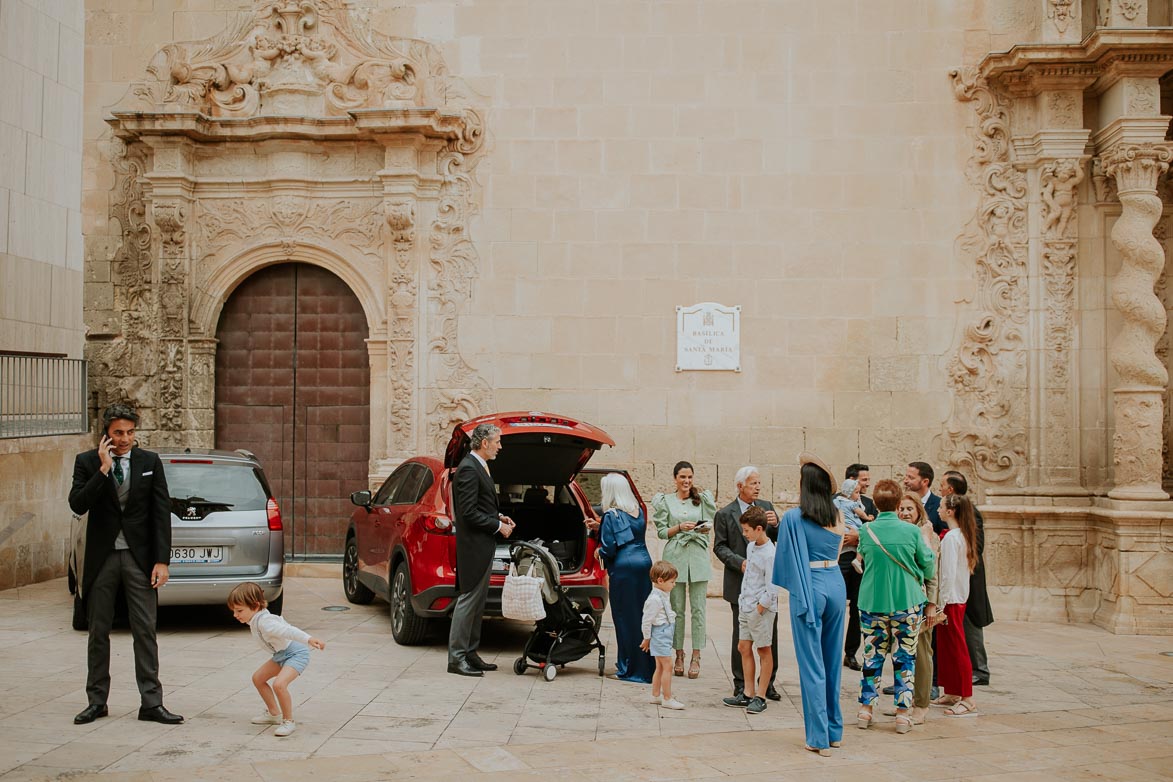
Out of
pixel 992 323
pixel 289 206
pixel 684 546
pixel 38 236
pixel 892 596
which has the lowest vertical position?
pixel 892 596

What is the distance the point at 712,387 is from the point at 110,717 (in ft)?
27.9

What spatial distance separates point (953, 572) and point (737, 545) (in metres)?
1.62

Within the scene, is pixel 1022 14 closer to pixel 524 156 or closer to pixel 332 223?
pixel 524 156

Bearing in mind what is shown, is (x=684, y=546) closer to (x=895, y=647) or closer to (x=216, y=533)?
(x=895, y=647)

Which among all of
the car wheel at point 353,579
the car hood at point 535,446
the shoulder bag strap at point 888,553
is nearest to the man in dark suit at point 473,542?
the car hood at point 535,446

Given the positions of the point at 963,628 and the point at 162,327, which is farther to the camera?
the point at 162,327

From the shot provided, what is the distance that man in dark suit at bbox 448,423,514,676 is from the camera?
8771 mm

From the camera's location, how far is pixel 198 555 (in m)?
9.91

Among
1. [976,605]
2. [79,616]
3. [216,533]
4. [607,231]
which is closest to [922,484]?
[976,605]

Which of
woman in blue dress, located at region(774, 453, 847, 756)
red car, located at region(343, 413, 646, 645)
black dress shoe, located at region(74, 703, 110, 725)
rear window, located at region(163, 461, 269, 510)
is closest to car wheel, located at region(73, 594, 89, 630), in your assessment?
rear window, located at region(163, 461, 269, 510)

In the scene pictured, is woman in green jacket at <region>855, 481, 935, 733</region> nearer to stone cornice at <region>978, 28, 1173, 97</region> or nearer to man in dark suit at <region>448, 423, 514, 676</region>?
man in dark suit at <region>448, 423, 514, 676</region>

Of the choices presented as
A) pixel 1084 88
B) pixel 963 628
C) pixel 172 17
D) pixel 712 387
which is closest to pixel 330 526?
pixel 712 387

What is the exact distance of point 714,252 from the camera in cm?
1399

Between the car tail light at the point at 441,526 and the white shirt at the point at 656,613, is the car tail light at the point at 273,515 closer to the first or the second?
the car tail light at the point at 441,526
